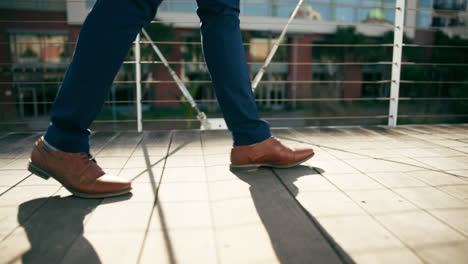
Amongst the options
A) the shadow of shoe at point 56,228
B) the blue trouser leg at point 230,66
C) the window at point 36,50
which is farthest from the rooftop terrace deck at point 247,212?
the window at point 36,50

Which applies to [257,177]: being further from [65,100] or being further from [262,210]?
[65,100]

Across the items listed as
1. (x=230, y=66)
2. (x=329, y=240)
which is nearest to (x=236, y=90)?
(x=230, y=66)

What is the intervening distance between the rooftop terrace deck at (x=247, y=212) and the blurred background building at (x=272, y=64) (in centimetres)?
1041

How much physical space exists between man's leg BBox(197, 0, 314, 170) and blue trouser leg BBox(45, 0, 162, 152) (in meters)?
0.21

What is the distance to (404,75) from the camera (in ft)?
42.5

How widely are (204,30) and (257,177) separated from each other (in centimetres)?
42

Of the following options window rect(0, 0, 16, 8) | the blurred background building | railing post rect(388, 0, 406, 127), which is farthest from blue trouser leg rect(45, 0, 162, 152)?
window rect(0, 0, 16, 8)

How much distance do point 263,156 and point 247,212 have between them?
0.32 m

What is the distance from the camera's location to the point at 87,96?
799 millimetres

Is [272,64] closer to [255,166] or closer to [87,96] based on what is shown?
[255,166]

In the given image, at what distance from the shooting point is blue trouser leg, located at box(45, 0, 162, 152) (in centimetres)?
79

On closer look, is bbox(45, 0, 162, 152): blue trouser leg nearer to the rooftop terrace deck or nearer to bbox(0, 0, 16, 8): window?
the rooftop terrace deck

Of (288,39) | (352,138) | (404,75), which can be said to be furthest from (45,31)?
(352,138)

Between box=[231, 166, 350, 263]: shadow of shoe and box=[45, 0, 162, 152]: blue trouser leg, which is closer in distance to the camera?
box=[231, 166, 350, 263]: shadow of shoe
